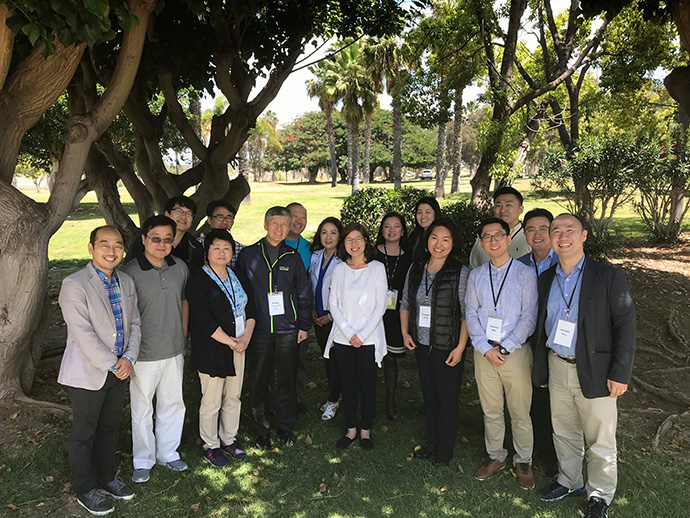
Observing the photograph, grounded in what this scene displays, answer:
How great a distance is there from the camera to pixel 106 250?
3395mm

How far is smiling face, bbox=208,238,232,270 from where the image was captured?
389 cm

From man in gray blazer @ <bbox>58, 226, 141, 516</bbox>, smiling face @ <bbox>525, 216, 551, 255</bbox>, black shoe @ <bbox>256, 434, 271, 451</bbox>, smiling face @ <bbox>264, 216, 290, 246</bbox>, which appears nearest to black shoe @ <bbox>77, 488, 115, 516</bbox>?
man in gray blazer @ <bbox>58, 226, 141, 516</bbox>

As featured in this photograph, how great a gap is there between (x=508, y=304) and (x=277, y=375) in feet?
7.15

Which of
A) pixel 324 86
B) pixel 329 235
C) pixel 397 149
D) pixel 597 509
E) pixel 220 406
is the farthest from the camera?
pixel 324 86

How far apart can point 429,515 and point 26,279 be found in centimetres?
413

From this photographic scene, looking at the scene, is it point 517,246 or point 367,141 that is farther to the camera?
point 367,141

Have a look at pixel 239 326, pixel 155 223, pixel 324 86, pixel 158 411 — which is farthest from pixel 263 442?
pixel 324 86

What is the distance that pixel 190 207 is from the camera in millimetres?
4688

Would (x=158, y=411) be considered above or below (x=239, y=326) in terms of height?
below

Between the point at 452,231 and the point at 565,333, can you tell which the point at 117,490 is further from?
the point at 565,333

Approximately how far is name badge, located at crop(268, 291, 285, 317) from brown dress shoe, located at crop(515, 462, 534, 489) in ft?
7.80

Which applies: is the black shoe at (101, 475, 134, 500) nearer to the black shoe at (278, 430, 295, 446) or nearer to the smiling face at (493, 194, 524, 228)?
the black shoe at (278, 430, 295, 446)

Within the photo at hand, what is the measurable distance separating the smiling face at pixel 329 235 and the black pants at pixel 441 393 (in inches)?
57.4

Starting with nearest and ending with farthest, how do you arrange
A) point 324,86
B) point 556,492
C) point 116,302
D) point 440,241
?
1. point 116,302
2. point 556,492
3. point 440,241
4. point 324,86
